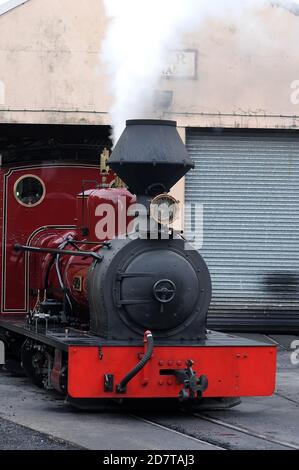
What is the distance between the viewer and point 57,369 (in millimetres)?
8125

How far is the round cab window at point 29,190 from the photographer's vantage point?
34.3 ft

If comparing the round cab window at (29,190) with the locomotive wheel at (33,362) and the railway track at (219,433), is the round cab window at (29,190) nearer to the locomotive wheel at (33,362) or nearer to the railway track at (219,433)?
the locomotive wheel at (33,362)

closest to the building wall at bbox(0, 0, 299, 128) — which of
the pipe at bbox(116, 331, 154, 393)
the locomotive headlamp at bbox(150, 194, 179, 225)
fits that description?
the locomotive headlamp at bbox(150, 194, 179, 225)

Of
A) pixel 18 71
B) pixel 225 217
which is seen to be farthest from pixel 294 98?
pixel 18 71

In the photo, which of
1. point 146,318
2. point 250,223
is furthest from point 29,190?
point 250,223

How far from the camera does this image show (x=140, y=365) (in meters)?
7.49

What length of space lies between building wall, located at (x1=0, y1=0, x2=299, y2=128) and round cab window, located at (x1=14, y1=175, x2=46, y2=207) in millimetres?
3295

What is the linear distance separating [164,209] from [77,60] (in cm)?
631

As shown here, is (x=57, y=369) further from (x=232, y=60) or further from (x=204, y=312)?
(x=232, y=60)

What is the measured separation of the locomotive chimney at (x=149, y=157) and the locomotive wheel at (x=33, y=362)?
199cm

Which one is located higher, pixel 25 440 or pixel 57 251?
pixel 57 251

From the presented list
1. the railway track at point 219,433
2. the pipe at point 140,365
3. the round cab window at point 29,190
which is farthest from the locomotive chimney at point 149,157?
the round cab window at point 29,190

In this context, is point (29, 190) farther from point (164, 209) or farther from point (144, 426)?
point (144, 426)

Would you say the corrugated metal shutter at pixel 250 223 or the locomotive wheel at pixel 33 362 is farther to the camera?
the corrugated metal shutter at pixel 250 223
